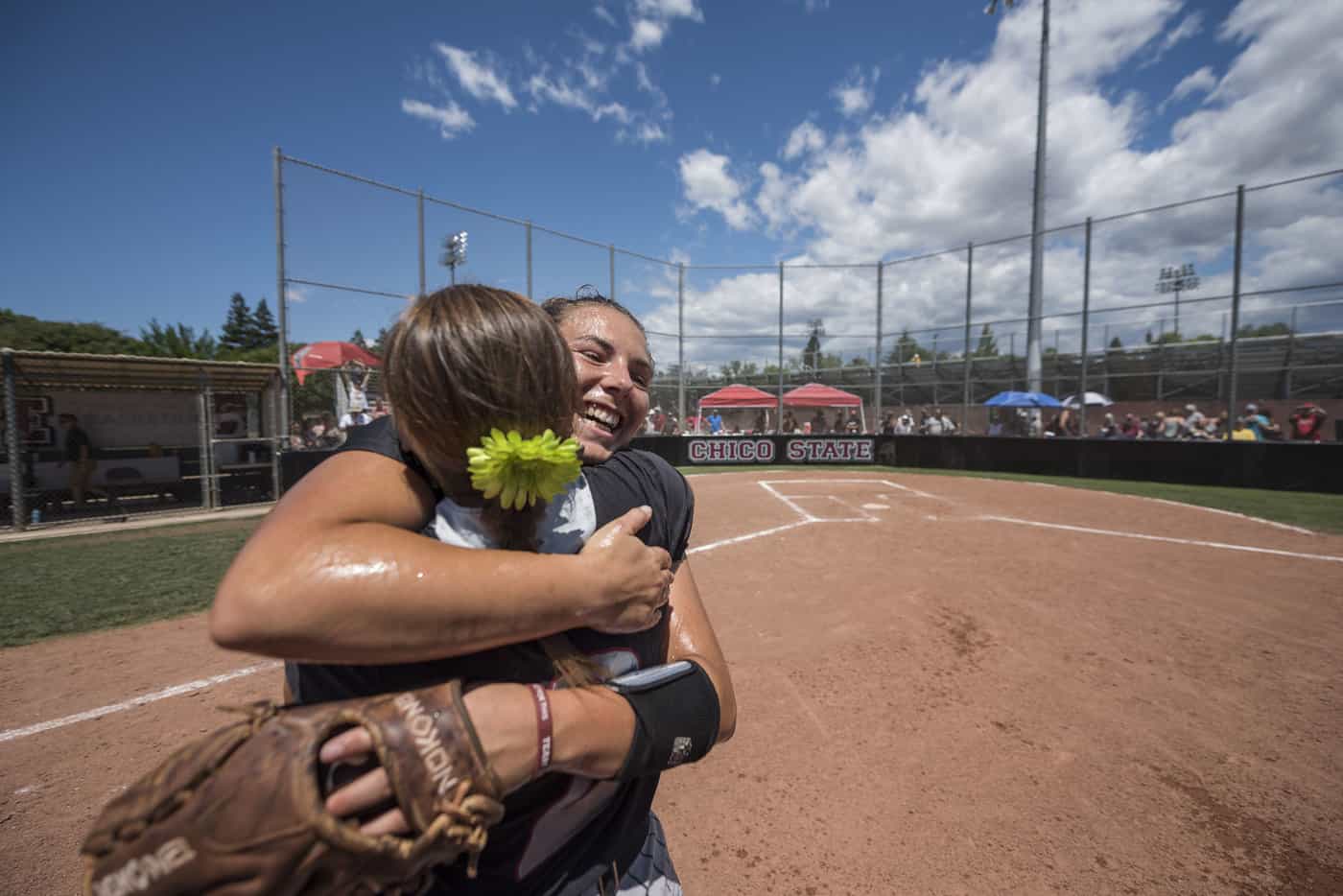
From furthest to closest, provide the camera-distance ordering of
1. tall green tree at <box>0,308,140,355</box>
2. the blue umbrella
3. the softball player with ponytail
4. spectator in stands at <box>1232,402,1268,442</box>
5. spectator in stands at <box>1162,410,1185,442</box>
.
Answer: tall green tree at <box>0,308,140,355</box> < the blue umbrella < spectator in stands at <box>1162,410,1185,442</box> < spectator in stands at <box>1232,402,1268,442</box> < the softball player with ponytail

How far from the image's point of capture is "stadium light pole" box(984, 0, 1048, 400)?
18266 mm

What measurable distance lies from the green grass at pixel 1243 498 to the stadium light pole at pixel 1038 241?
5.08 m

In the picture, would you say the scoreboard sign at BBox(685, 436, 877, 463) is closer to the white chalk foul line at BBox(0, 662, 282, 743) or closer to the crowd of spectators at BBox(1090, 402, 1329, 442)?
the crowd of spectators at BBox(1090, 402, 1329, 442)

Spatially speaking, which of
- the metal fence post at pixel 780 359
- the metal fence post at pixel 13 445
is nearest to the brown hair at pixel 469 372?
the metal fence post at pixel 13 445

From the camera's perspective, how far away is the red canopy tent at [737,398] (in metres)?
21.4

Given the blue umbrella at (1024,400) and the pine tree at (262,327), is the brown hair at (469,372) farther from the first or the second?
the pine tree at (262,327)

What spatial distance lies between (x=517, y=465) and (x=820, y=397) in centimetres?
2203

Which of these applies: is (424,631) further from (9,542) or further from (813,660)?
(9,542)

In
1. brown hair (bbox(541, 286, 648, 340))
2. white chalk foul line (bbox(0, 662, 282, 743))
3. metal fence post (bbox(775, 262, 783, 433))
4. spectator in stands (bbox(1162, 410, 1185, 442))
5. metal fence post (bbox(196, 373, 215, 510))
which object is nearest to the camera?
brown hair (bbox(541, 286, 648, 340))

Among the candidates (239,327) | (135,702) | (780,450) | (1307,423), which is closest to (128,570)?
(135,702)

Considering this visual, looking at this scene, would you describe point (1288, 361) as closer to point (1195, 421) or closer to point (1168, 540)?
point (1195, 421)

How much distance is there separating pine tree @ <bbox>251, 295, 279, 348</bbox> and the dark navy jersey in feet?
264

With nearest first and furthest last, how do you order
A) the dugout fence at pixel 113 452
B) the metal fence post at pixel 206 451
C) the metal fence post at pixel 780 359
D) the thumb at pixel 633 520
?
the thumb at pixel 633 520 → the dugout fence at pixel 113 452 → the metal fence post at pixel 206 451 → the metal fence post at pixel 780 359

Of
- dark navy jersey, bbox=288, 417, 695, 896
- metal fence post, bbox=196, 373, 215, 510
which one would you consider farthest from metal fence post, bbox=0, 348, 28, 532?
dark navy jersey, bbox=288, 417, 695, 896
